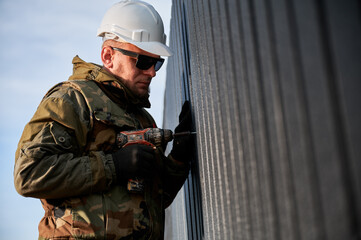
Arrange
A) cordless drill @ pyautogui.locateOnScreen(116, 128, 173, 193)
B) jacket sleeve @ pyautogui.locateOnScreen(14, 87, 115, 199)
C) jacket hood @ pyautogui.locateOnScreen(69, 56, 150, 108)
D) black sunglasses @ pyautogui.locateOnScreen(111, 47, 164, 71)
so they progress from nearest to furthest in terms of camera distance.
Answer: jacket sleeve @ pyautogui.locateOnScreen(14, 87, 115, 199) < cordless drill @ pyautogui.locateOnScreen(116, 128, 173, 193) < jacket hood @ pyautogui.locateOnScreen(69, 56, 150, 108) < black sunglasses @ pyautogui.locateOnScreen(111, 47, 164, 71)

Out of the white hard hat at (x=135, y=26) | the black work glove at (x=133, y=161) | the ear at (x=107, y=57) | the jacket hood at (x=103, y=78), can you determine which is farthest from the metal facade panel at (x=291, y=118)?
the ear at (x=107, y=57)

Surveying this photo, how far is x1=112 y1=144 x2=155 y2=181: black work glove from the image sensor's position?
103 inches

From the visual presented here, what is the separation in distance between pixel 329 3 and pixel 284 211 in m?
0.67

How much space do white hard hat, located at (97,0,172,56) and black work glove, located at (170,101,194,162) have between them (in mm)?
641

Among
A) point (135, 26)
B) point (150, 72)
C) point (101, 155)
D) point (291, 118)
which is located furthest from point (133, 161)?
point (291, 118)

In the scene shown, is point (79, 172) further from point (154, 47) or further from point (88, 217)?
point (154, 47)

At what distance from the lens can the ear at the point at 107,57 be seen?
10.8 feet

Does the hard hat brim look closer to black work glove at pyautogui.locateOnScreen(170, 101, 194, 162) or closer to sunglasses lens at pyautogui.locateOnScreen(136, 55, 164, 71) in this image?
sunglasses lens at pyautogui.locateOnScreen(136, 55, 164, 71)

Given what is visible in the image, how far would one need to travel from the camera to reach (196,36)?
269cm

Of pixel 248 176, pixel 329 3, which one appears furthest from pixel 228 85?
pixel 329 3

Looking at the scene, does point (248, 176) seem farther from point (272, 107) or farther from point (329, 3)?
point (329, 3)

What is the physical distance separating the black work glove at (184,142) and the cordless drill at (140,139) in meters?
0.19

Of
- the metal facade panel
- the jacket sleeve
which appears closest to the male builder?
the jacket sleeve

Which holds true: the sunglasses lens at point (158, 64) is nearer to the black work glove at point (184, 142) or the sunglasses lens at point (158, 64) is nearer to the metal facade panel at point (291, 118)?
the black work glove at point (184, 142)
